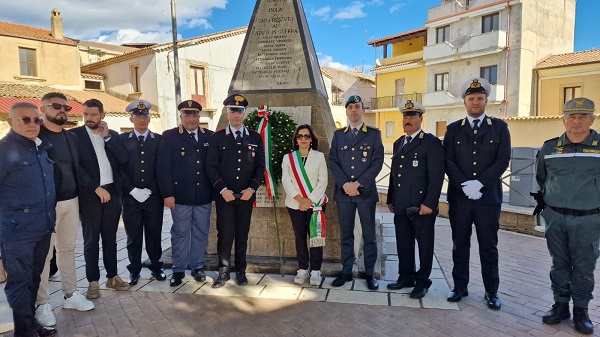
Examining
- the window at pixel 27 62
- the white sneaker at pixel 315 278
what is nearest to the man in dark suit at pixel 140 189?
the white sneaker at pixel 315 278

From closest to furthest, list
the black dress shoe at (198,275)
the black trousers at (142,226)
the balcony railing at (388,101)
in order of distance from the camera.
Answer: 1. the black trousers at (142,226)
2. the black dress shoe at (198,275)
3. the balcony railing at (388,101)

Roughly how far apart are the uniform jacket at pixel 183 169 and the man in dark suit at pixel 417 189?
2169 millimetres

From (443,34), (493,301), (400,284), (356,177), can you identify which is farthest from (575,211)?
(443,34)

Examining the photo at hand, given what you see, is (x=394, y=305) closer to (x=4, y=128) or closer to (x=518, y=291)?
(x=518, y=291)

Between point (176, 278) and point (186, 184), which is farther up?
point (186, 184)

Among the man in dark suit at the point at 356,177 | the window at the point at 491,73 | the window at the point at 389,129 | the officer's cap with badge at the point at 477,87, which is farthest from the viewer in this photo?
the window at the point at 389,129

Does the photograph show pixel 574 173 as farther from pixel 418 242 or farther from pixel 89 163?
pixel 89 163

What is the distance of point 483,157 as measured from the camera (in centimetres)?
381

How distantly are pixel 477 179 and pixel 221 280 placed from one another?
2972 mm

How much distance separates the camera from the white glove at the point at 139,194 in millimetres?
4273

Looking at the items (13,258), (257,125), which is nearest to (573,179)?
(257,125)

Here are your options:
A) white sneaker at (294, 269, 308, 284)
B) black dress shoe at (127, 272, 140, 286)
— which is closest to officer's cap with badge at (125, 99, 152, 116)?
black dress shoe at (127, 272, 140, 286)

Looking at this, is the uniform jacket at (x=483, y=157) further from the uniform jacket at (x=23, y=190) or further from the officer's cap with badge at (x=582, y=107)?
the uniform jacket at (x=23, y=190)

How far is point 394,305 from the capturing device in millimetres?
3900
